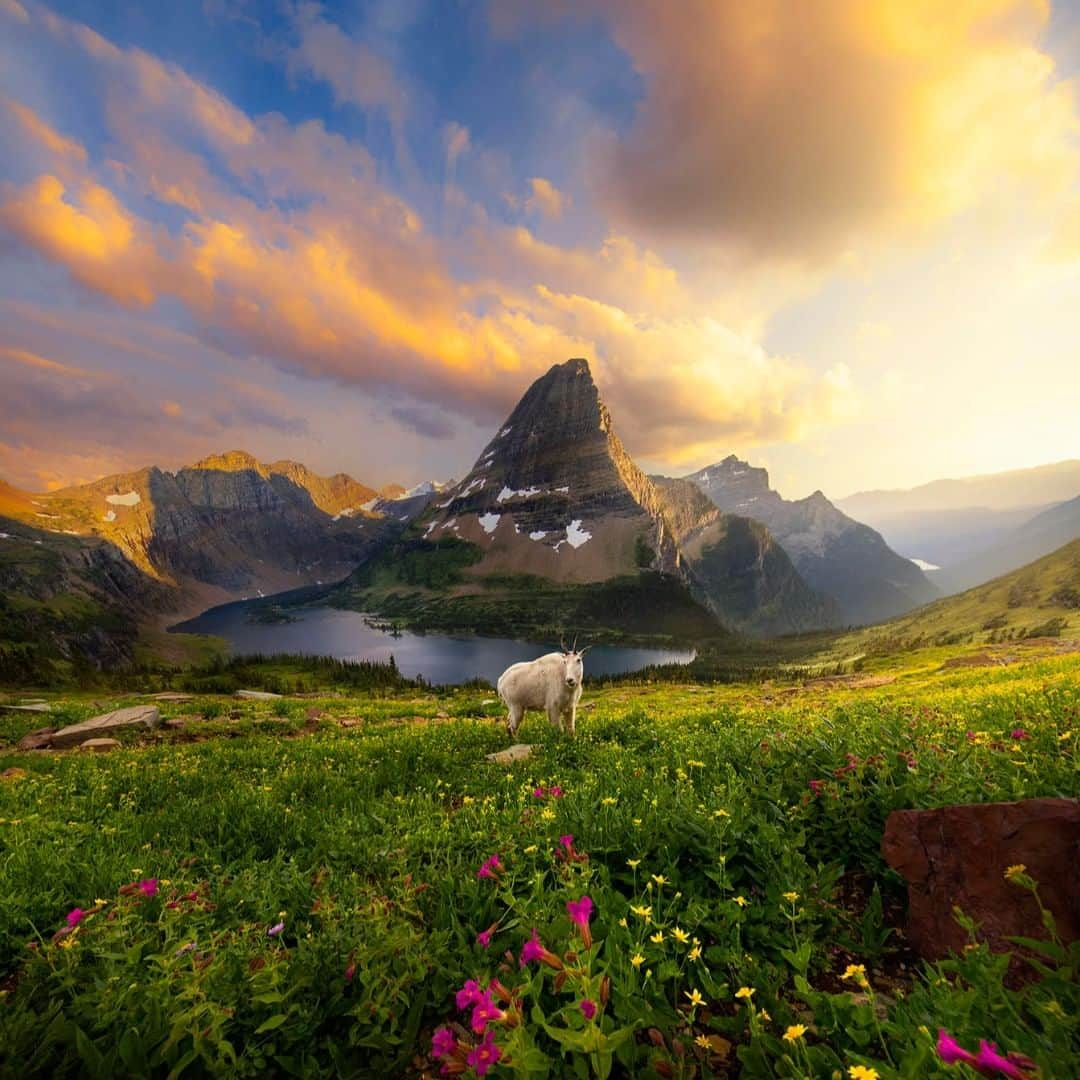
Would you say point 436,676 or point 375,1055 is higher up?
point 375,1055

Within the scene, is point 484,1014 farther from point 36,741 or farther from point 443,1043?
point 36,741

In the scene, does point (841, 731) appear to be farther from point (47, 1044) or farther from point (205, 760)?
point (205, 760)

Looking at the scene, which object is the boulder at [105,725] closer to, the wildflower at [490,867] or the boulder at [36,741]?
the boulder at [36,741]

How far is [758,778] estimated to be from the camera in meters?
6.96

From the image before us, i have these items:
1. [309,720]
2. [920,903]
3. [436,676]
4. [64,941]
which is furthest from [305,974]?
[436,676]

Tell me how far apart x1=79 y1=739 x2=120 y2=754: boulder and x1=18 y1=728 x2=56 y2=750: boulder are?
4.43 feet

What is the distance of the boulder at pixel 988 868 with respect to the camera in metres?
3.77

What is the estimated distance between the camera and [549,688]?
583 inches

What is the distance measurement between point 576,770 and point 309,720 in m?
15.6

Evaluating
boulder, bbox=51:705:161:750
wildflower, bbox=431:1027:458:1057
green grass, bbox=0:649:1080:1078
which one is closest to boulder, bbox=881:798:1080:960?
green grass, bbox=0:649:1080:1078

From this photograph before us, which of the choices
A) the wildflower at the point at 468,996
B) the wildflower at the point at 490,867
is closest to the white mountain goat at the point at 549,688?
the wildflower at the point at 490,867

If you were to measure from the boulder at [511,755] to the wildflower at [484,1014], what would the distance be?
780 centimetres

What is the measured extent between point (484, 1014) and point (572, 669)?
38.8 ft

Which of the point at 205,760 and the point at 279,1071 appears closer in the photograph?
the point at 279,1071
